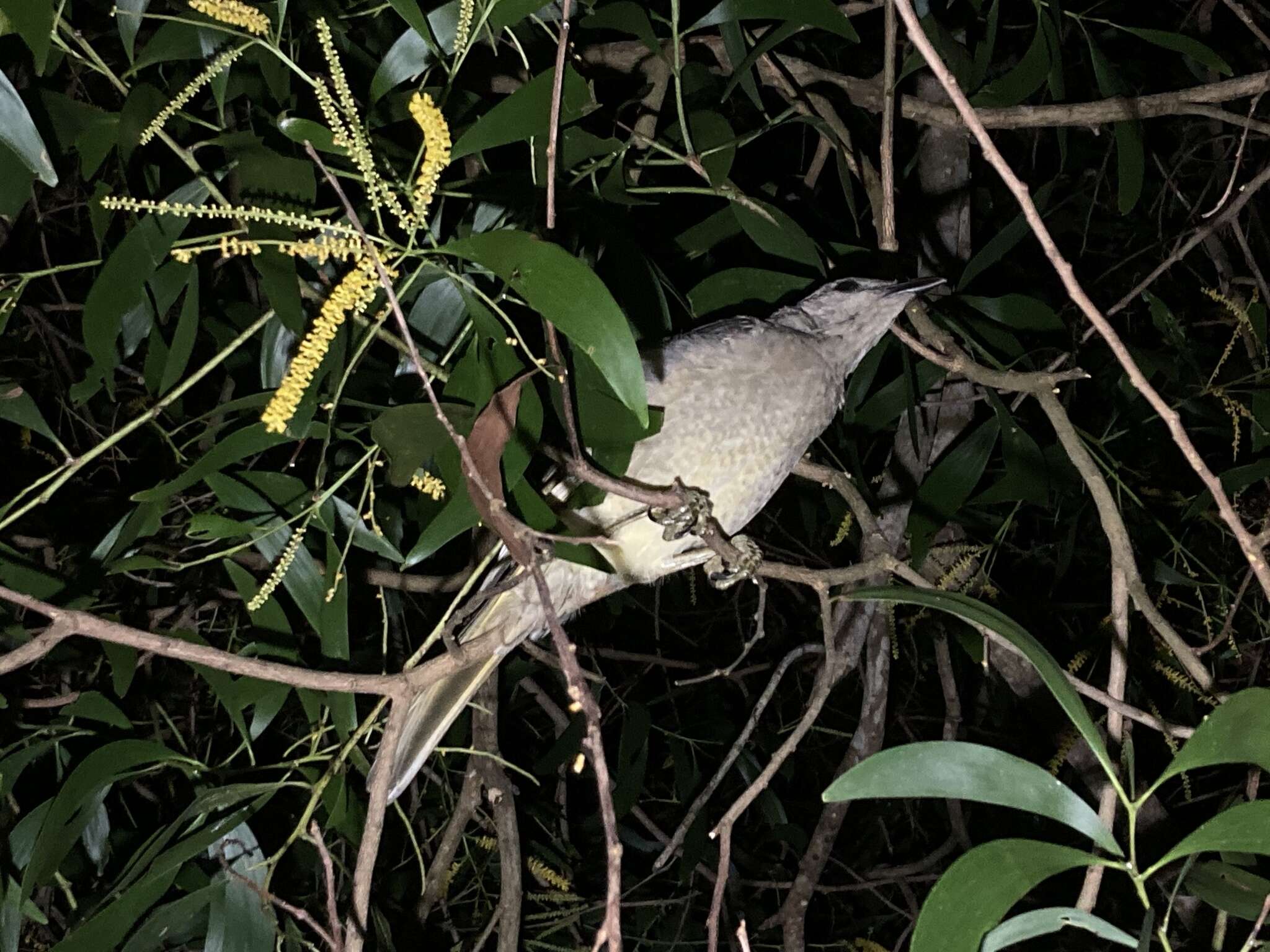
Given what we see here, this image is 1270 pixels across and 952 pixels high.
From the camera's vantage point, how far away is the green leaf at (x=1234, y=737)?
37.7 inches

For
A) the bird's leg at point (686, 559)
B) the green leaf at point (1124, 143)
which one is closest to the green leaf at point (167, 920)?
the bird's leg at point (686, 559)

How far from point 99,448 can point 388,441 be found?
19.3 inches

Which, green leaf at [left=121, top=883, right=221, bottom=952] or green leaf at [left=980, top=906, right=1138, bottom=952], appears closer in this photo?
green leaf at [left=980, top=906, right=1138, bottom=952]

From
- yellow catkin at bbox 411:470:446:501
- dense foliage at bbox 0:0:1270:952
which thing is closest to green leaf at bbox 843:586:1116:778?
dense foliage at bbox 0:0:1270:952

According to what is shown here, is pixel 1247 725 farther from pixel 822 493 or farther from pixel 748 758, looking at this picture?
pixel 748 758

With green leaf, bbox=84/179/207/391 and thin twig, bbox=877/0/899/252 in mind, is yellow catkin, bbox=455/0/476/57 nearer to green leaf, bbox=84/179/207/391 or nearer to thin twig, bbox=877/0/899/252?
green leaf, bbox=84/179/207/391

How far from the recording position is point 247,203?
1353 millimetres

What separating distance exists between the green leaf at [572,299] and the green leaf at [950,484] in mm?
1235

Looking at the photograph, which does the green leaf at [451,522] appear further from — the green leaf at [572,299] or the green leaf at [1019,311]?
the green leaf at [1019,311]

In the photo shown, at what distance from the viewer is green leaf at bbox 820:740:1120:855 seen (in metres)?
0.99

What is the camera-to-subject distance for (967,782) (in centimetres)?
100

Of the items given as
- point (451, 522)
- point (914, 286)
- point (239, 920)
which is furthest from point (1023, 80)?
point (239, 920)

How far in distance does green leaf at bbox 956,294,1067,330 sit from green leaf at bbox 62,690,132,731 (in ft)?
5.54

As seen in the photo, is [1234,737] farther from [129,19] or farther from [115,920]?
[129,19]
